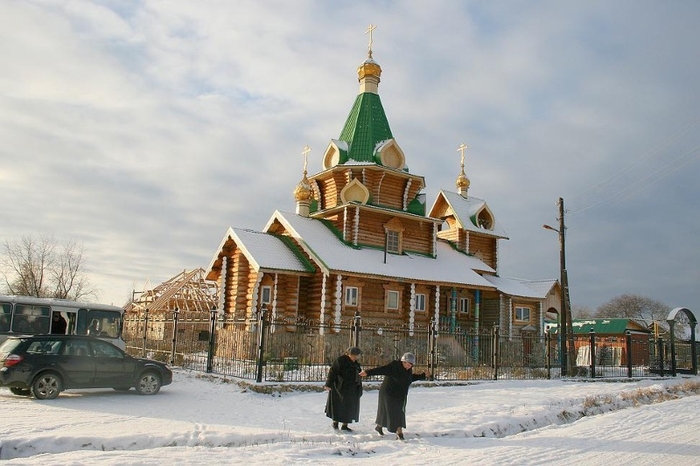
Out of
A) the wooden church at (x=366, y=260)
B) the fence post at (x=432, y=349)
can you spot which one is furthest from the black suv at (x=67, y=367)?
the wooden church at (x=366, y=260)

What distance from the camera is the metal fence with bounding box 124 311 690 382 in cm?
1609

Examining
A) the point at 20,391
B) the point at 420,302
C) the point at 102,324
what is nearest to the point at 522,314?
the point at 420,302

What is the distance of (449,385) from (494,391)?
167 centimetres

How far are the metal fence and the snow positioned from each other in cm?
109

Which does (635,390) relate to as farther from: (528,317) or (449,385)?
(528,317)

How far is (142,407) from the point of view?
12109 mm

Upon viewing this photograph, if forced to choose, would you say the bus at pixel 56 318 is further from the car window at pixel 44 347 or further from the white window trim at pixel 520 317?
the white window trim at pixel 520 317

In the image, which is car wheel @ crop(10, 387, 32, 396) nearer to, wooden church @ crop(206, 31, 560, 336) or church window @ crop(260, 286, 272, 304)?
wooden church @ crop(206, 31, 560, 336)

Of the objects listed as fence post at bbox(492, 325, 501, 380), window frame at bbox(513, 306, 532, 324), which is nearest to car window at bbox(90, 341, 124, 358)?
fence post at bbox(492, 325, 501, 380)

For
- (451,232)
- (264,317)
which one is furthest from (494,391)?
(451,232)

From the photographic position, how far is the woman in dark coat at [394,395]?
9.78 metres

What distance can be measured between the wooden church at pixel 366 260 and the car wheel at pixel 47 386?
11.4 meters

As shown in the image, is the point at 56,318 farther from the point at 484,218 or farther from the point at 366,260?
Answer: the point at 484,218

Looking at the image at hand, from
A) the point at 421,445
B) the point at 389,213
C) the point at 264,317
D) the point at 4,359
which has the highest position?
the point at 389,213
